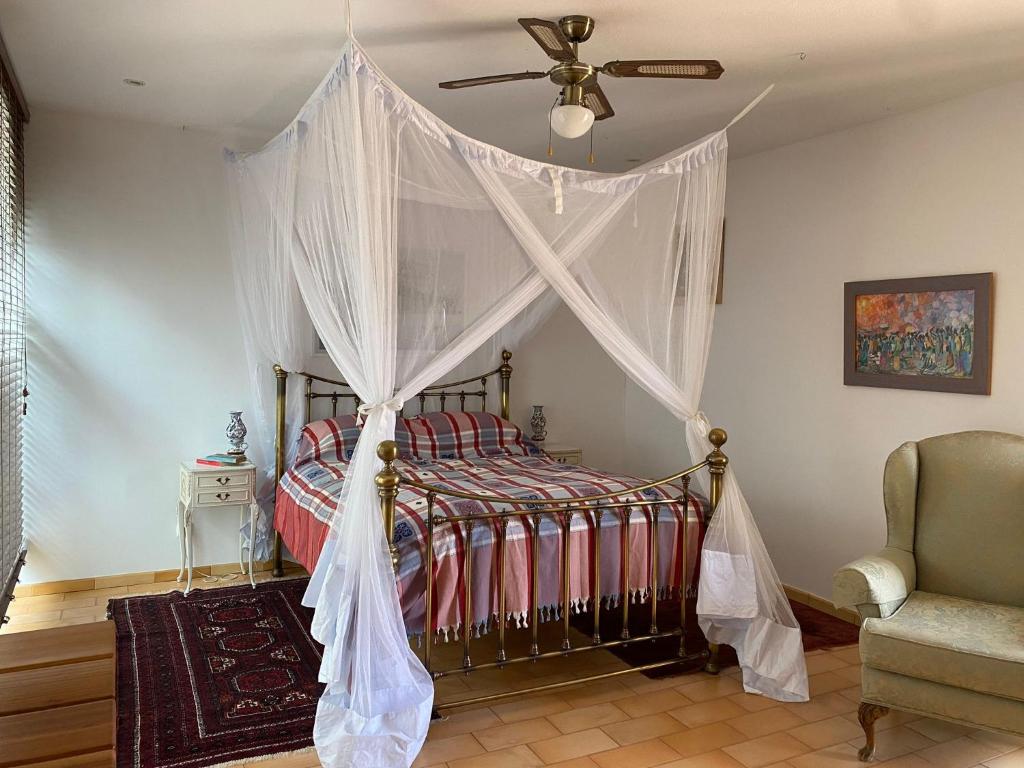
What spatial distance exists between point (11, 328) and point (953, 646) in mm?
4161

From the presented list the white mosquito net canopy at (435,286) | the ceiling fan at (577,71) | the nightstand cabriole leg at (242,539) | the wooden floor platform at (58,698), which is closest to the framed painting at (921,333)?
the white mosquito net canopy at (435,286)

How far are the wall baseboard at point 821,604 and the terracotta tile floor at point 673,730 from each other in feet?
2.35

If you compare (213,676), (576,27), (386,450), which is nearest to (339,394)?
(213,676)

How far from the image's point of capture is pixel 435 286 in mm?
3125

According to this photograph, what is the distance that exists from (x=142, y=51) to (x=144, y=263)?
1.53m

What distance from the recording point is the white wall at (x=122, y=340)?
4.48m

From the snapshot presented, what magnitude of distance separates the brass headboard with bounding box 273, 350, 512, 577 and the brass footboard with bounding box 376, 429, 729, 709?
1483 millimetres

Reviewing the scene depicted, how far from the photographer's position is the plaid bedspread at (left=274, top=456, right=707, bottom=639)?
3.08 meters

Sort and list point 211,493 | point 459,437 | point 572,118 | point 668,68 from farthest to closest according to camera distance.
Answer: point 459,437 < point 211,493 < point 572,118 < point 668,68

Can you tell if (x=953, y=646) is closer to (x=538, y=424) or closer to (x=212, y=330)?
(x=538, y=424)

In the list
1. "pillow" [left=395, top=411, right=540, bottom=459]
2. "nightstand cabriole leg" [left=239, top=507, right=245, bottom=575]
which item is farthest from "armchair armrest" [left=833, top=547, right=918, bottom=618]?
"nightstand cabriole leg" [left=239, top=507, right=245, bottom=575]

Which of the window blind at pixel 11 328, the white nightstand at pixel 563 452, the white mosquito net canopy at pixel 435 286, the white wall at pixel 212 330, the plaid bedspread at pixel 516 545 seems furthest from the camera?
the white nightstand at pixel 563 452

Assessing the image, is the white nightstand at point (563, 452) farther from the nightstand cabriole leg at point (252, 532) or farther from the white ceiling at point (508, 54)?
the white ceiling at point (508, 54)

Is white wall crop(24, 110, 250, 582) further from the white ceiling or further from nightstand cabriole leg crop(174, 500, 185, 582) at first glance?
the white ceiling
